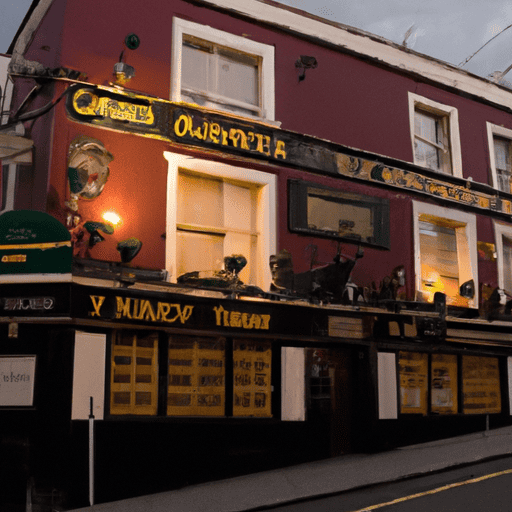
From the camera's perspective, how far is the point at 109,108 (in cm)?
1024

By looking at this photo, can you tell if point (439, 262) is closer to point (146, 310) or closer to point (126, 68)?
point (146, 310)

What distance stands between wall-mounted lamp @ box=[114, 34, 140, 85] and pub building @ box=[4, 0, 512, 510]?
1.5 inches

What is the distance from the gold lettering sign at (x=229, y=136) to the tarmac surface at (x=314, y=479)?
557 cm

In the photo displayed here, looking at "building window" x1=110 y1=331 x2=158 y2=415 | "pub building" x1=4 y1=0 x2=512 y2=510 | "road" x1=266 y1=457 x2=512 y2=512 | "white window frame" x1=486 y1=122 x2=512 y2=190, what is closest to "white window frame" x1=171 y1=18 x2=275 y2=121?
"pub building" x1=4 y1=0 x2=512 y2=510

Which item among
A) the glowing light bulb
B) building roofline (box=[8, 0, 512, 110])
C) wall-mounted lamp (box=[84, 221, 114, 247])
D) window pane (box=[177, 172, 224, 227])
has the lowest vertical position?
wall-mounted lamp (box=[84, 221, 114, 247])

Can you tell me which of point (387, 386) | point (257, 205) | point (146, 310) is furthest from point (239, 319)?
point (387, 386)

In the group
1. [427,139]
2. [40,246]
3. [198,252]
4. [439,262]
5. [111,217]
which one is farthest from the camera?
[427,139]

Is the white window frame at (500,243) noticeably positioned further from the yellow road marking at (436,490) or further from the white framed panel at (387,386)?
the yellow road marking at (436,490)

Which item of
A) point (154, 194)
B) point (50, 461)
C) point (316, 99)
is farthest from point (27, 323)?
point (316, 99)

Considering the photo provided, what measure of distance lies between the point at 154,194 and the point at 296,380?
4083 mm

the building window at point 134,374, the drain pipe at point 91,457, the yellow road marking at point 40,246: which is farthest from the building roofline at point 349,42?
the drain pipe at point 91,457

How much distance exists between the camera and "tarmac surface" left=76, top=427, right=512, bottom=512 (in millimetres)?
8641

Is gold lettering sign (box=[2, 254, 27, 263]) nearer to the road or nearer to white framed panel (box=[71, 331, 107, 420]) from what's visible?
white framed panel (box=[71, 331, 107, 420])

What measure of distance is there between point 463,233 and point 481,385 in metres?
3.40
